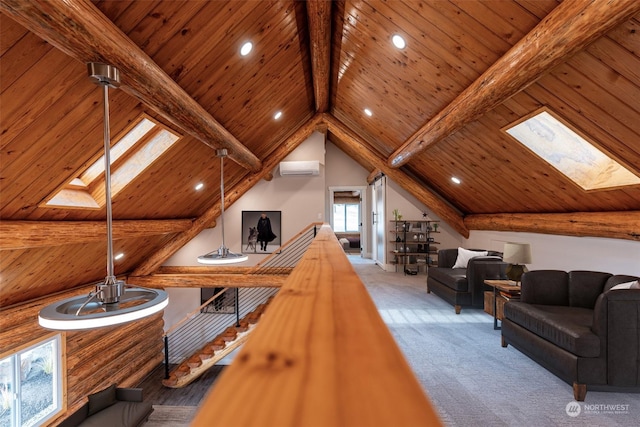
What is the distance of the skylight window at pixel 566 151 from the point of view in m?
3.35

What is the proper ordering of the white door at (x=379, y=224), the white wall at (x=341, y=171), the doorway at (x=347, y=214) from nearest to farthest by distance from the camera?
the white door at (x=379, y=224), the white wall at (x=341, y=171), the doorway at (x=347, y=214)

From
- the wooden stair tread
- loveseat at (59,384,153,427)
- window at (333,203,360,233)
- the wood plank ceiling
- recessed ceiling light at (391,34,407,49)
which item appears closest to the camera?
the wood plank ceiling

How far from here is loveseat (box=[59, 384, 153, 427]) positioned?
3.89 metres

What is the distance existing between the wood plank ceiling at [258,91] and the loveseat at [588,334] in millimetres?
920

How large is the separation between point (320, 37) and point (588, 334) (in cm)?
382

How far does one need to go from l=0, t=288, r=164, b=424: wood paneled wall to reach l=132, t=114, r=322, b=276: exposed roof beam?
1.20m

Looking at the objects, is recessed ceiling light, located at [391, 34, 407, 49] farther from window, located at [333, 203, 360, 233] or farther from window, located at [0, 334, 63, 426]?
window, located at [333, 203, 360, 233]

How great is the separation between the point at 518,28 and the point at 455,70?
81 centimetres

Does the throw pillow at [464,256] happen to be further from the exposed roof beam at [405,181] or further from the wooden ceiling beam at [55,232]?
the wooden ceiling beam at [55,232]

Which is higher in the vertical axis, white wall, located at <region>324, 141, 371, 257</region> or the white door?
white wall, located at <region>324, 141, 371, 257</region>

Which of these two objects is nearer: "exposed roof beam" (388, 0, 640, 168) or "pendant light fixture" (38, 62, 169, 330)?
"pendant light fixture" (38, 62, 169, 330)

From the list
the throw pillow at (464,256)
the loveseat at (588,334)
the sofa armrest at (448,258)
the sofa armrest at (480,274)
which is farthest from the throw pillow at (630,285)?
the sofa armrest at (448,258)

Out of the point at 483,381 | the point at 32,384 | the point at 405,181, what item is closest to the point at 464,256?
the point at 405,181

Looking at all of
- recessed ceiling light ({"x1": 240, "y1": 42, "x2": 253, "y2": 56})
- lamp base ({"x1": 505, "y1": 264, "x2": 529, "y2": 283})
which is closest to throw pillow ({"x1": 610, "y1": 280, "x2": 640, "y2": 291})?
lamp base ({"x1": 505, "y1": 264, "x2": 529, "y2": 283})
